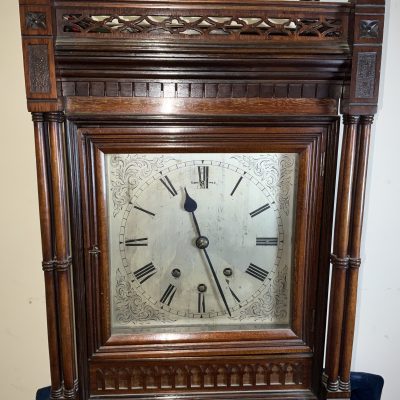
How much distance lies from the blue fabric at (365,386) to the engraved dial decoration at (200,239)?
0.44 m

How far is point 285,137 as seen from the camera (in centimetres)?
85

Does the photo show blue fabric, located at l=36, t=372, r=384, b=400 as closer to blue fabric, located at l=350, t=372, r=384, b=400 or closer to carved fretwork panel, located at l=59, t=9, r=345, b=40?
blue fabric, located at l=350, t=372, r=384, b=400

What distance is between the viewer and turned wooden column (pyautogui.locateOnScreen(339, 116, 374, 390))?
0.81 meters

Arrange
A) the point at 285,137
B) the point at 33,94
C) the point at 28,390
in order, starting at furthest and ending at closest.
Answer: the point at 28,390
the point at 285,137
the point at 33,94

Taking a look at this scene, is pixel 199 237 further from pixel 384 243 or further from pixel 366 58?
pixel 384 243

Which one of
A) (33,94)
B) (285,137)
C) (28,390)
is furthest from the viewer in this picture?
(28,390)

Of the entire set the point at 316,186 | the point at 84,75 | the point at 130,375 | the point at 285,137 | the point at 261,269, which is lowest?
the point at 130,375

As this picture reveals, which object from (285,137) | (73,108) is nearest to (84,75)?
(73,108)

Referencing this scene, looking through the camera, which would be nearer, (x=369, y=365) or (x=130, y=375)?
(x=130, y=375)

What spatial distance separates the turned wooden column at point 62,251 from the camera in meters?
0.78

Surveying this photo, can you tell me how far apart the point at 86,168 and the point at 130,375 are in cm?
47

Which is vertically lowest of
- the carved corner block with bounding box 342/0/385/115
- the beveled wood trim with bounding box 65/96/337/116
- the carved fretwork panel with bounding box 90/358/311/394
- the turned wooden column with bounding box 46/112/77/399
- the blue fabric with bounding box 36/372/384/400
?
the blue fabric with bounding box 36/372/384/400

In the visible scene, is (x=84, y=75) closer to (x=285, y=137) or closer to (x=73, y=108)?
(x=73, y=108)

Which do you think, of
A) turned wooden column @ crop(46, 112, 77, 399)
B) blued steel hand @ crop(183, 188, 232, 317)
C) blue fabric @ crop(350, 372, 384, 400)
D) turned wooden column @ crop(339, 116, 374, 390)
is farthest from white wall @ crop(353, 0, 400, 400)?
turned wooden column @ crop(46, 112, 77, 399)
